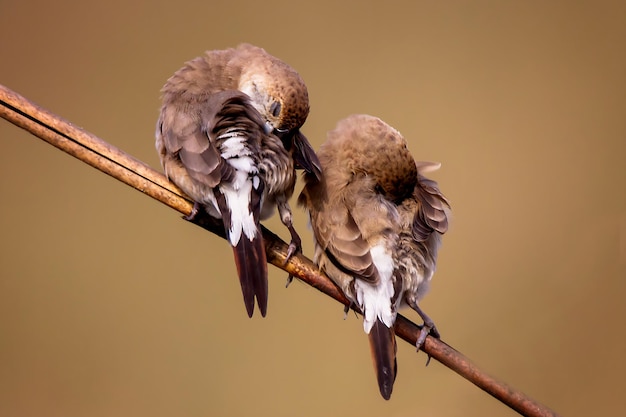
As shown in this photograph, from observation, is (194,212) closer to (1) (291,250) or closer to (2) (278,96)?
(1) (291,250)

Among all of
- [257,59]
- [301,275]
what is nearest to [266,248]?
[301,275]

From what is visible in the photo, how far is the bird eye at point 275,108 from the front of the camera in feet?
7.02

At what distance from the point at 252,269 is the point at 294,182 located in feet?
1.41

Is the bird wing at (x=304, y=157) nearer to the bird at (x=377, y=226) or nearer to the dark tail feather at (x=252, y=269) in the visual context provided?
the bird at (x=377, y=226)

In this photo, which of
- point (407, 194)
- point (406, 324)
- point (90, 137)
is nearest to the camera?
point (90, 137)

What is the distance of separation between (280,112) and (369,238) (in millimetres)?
447

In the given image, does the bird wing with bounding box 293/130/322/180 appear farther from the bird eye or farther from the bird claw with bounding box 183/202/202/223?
the bird claw with bounding box 183/202/202/223

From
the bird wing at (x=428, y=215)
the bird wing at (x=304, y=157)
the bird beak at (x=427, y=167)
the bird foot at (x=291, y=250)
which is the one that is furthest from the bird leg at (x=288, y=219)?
the bird beak at (x=427, y=167)

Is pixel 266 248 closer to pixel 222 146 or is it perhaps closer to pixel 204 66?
pixel 222 146

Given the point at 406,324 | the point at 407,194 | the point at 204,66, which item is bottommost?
the point at 406,324

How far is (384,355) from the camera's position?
195 cm

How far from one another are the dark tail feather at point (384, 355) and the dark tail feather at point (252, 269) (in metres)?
0.37

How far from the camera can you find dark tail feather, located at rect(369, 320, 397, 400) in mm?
1937

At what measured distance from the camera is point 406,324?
6.86ft
